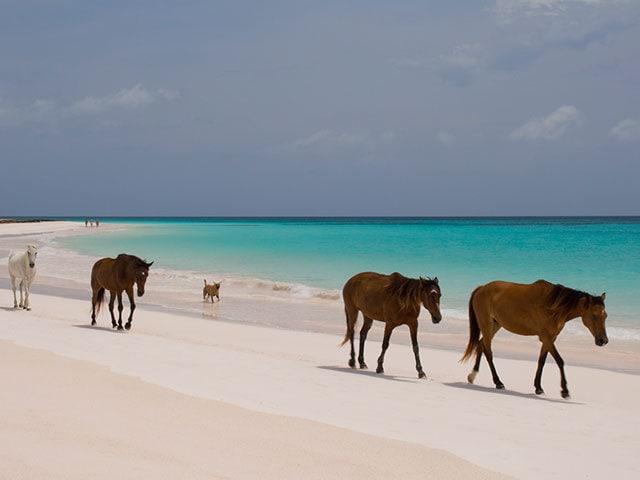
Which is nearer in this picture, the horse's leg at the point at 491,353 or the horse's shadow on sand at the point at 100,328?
the horse's leg at the point at 491,353

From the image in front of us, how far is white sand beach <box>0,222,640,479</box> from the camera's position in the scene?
437 centimetres

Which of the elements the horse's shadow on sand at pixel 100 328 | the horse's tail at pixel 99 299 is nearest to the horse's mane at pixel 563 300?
the horse's shadow on sand at pixel 100 328

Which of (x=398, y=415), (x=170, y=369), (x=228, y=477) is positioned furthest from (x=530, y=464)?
(x=170, y=369)

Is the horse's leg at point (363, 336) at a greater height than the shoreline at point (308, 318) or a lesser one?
greater

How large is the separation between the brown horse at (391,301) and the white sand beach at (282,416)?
0.62m

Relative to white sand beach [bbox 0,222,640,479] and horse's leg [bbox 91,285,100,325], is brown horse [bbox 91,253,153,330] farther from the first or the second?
white sand beach [bbox 0,222,640,479]

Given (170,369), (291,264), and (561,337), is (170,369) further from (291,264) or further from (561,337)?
(291,264)

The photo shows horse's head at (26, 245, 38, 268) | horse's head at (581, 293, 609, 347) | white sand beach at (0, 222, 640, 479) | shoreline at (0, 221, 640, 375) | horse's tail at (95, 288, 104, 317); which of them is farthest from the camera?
horse's head at (26, 245, 38, 268)

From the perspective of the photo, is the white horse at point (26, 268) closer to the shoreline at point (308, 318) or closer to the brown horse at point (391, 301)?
the shoreline at point (308, 318)

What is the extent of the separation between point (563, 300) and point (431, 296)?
5.63ft

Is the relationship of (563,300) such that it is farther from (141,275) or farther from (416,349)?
(141,275)

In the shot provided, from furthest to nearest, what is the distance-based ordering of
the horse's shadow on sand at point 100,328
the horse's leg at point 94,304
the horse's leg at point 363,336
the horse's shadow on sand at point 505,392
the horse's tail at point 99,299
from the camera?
the horse's tail at point 99,299
the horse's leg at point 94,304
the horse's shadow on sand at point 100,328
the horse's leg at point 363,336
the horse's shadow on sand at point 505,392

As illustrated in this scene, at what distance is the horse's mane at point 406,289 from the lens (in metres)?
Result: 9.47

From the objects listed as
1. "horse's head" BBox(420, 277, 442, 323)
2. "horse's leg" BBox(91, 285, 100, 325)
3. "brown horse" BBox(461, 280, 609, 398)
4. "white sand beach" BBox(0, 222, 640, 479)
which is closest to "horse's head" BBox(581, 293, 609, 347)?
"brown horse" BBox(461, 280, 609, 398)
